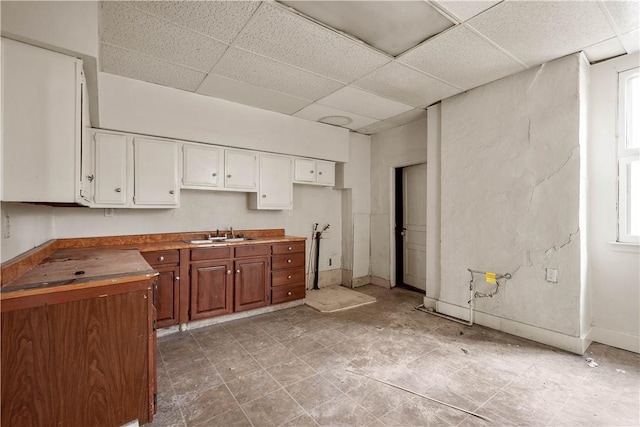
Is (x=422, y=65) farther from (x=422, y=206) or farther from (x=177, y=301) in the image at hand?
(x=177, y=301)

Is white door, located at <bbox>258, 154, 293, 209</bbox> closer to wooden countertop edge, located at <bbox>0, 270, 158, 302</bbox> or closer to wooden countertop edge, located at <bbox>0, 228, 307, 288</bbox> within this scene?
wooden countertop edge, located at <bbox>0, 228, 307, 288</bbox>

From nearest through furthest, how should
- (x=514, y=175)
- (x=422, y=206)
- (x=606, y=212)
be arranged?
(x=606, y=212) < (x=514, y=175) < (x=422, y=206)

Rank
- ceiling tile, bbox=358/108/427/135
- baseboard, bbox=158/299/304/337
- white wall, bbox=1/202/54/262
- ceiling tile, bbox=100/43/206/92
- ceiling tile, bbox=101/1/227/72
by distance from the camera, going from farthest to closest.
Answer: ceiling tile, bbox=358/108/427/135, baseboard, bbox=158/299/304/337, ceiling tile, bbox=100/43/206/92, ceiling tile, bbox=101/1/227/72, white wall, bbox=1/202/54/262

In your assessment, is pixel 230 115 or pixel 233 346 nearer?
pixel 233 346

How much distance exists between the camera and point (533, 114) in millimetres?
2906

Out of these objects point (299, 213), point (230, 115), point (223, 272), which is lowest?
point (223, 272)

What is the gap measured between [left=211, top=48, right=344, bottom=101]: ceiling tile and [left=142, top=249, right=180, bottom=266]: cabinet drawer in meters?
1.91

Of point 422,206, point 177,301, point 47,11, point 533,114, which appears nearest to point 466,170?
point 533,114

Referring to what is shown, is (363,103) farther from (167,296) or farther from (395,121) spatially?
(167,296)

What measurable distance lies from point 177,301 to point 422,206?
145 inches

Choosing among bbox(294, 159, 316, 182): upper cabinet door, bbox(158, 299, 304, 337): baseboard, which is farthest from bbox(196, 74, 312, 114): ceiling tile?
bbox(158, 299, 304, 337): baseboard

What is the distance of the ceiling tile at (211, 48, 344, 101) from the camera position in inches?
106

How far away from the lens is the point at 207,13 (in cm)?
208

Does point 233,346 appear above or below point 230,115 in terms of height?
below
